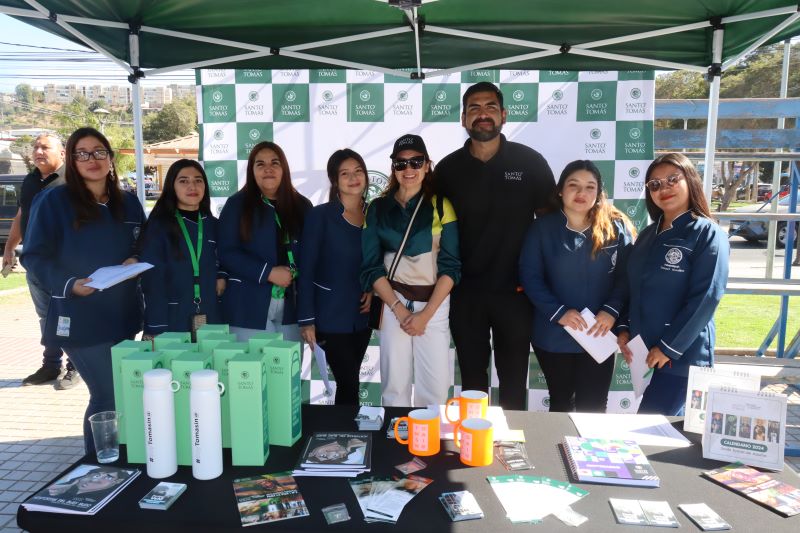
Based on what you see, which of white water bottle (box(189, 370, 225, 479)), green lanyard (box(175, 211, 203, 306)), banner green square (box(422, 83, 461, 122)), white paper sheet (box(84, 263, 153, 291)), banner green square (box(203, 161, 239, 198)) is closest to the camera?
white water bottle (box(189, 370, 225, 479))

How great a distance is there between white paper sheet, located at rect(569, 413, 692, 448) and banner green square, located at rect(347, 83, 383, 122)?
2.43 m

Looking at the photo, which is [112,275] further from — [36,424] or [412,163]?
[36,424]

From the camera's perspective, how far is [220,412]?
1.30m

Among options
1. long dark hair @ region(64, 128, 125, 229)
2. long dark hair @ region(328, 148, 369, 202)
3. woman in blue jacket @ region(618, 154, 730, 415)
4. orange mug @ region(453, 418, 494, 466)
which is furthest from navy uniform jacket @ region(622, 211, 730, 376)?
long dark hair @ region(64, 128, 125, 229)

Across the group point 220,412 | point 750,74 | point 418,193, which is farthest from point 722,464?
Result: point 750,74

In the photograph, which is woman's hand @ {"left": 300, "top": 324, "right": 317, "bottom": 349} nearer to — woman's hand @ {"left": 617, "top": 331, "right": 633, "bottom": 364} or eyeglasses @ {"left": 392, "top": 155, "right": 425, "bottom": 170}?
eyeglasses @ {"left": 392, "top": 155, "right": 425, "bottom": 170}

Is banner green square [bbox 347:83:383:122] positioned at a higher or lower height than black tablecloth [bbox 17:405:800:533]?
higher

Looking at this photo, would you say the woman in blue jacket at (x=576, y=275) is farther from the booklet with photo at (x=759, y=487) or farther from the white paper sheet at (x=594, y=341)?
the booklet with photo at (x=759, y=487)

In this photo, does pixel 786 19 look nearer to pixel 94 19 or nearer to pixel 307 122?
pixel 307 122

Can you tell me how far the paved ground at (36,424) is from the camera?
270cm

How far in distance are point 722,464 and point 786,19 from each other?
2.20 m

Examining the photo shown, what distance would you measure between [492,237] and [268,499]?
1.59m

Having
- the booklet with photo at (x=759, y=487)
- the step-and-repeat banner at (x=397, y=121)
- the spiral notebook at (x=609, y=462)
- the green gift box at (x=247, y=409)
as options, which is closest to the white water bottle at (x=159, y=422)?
the green gift box at (x=247, y=409)

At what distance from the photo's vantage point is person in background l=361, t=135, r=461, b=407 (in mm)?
2346
